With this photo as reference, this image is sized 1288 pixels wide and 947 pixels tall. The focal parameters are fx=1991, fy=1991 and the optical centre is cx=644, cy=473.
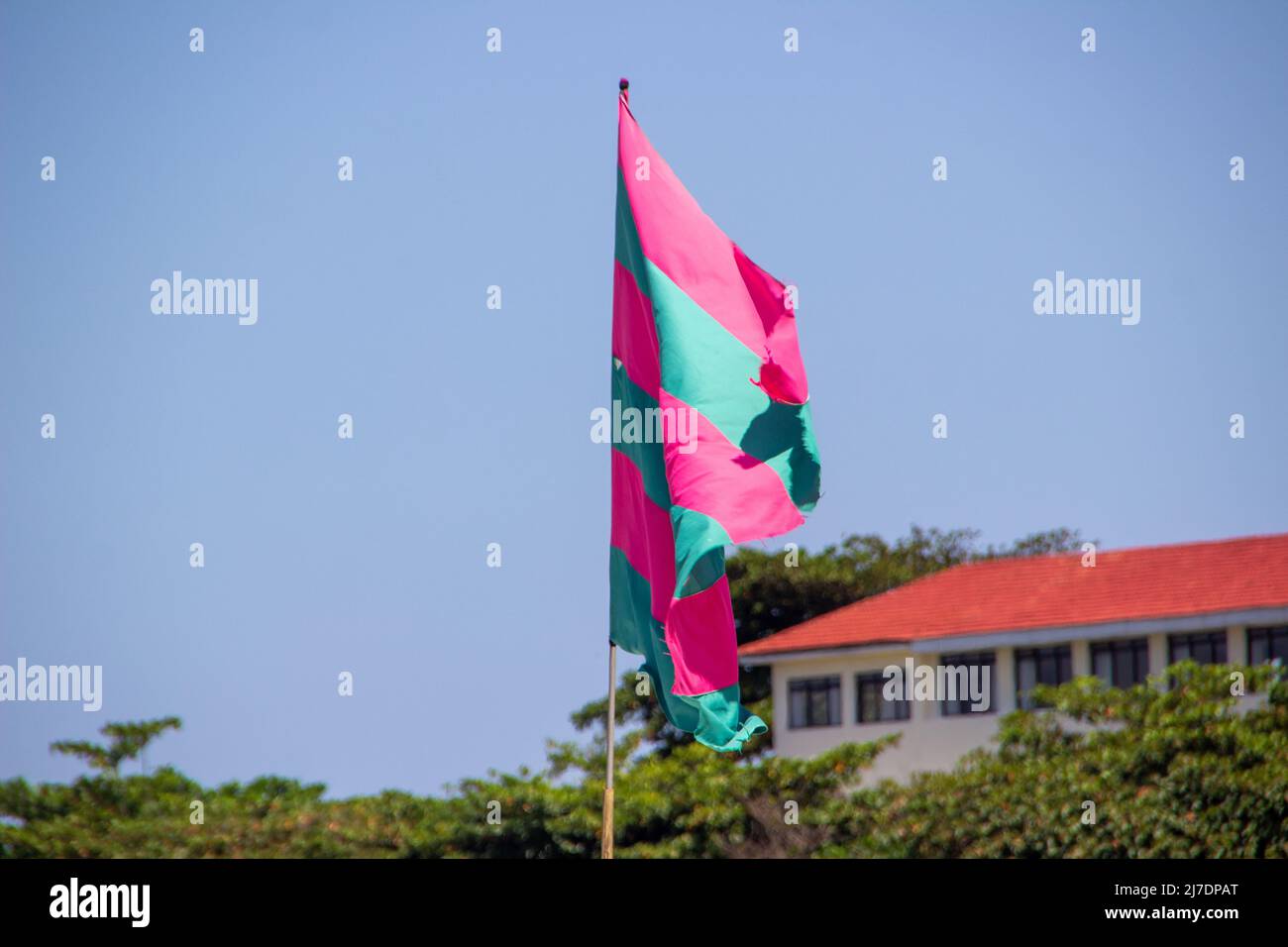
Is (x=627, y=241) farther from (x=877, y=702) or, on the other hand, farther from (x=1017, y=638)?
(x=877, y=702)

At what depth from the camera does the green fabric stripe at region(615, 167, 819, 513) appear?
37.8 ft

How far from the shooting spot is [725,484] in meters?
11.3

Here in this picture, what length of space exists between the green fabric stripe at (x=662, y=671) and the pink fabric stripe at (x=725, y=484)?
2.70 feet

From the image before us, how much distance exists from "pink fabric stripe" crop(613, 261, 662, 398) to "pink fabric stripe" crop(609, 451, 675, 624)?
0.50 metres

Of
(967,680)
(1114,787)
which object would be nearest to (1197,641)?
(967,680)

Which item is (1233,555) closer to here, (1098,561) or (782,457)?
(1098,561)

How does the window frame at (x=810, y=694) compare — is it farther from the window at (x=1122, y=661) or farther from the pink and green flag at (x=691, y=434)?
the pink and green flag at (x=691, y=434)

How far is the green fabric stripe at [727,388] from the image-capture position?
11.5 meters

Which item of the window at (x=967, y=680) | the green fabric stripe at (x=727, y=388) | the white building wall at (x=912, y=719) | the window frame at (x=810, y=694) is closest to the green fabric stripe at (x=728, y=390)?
the green fabric stripe at (x=727, y=388)

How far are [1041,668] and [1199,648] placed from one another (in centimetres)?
299

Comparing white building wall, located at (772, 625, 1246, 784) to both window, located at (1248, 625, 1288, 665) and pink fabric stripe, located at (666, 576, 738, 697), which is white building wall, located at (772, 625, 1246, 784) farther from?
pink fabric stripe, located at (666, 576, 738, 697)

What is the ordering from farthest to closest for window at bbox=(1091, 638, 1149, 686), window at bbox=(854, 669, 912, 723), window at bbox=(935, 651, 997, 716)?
window at bbox=(854, 669, 912, 723)
window at bbox=(935, 651, 997, 716)
window at bbox=(1091, 638, 1149, 686)

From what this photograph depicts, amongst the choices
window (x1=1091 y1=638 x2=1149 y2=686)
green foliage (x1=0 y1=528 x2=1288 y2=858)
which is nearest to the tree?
green foliage (x1=0 y1=528 x2=1288 y2=858)
